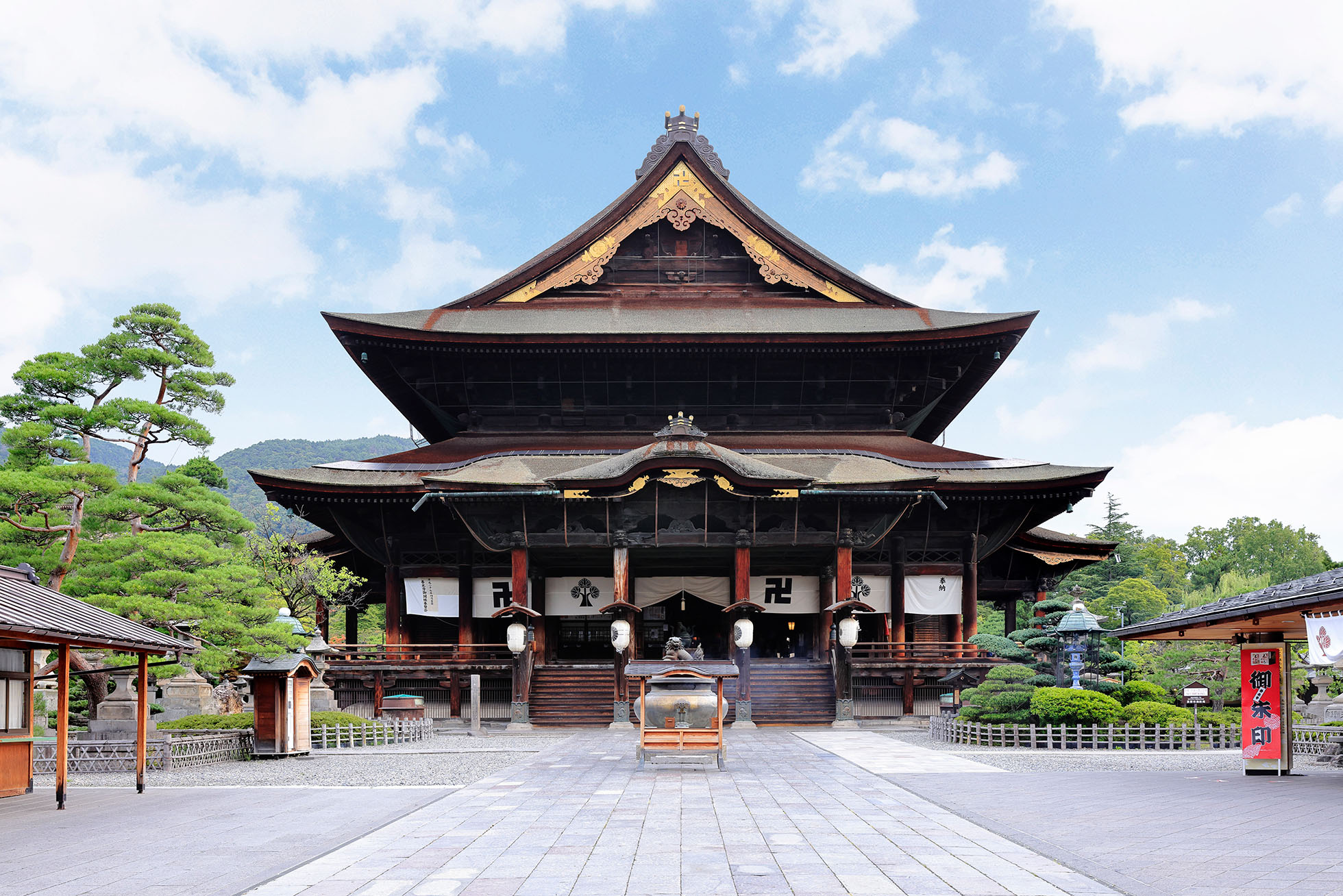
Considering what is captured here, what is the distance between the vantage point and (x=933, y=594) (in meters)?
32.5

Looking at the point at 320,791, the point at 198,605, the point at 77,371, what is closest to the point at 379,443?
the point at 77,371

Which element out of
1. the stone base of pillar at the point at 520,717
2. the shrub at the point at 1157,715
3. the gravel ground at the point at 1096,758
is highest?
the shrub at the point at 1157,715

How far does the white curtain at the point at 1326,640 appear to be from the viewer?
14016 mm

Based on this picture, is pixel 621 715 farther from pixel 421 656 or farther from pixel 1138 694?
pixel 1138 694

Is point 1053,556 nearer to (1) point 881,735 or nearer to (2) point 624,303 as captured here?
(1) point 881,735

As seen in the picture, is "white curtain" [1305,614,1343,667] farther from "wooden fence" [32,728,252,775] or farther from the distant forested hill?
the distant forested hill

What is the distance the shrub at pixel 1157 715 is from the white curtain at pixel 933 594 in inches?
390

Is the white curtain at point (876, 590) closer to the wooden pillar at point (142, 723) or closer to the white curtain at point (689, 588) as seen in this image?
the white curtain at point (689, 588)

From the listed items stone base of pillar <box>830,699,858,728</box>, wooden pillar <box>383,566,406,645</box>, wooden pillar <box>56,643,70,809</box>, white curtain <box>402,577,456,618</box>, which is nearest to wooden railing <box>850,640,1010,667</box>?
stone base of pillar <box>830,699,858,728</box>

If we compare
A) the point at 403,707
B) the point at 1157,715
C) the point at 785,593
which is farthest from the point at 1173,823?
the point at 403,707

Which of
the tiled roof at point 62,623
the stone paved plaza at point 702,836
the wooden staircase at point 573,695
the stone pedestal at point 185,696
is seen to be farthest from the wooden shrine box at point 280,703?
the wooden staircase at point 573,695

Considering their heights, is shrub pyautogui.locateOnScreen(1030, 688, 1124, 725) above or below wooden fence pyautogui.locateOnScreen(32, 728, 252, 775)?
above

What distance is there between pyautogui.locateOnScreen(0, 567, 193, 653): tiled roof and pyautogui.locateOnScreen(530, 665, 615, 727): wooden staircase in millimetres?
13704

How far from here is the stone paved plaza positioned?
28.2ft
